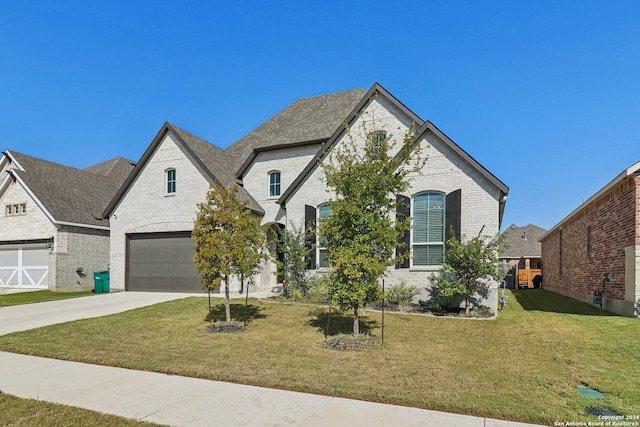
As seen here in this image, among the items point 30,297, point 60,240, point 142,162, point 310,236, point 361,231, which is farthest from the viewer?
point 60,240

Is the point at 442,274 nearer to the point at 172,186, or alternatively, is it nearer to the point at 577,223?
the point at 577,223

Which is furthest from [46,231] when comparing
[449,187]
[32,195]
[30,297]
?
[449,187]

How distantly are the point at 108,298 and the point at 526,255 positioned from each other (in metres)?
36.0

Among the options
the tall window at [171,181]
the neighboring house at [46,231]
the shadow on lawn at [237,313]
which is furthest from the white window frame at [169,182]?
the shadow on lawn at [237,313]

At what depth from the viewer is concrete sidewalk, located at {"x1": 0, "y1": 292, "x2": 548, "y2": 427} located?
437cm

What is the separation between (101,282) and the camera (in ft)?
64.7

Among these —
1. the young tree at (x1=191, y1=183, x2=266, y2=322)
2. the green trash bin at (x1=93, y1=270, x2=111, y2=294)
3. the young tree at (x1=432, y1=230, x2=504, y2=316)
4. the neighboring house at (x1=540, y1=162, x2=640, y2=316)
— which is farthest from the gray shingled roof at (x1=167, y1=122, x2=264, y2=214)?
the neighboring house at (x1=540, y1=162, x2=640, y2=316)

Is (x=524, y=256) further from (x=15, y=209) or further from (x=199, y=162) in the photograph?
(x=15, y=209)

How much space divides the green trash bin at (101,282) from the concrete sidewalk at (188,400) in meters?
13.9

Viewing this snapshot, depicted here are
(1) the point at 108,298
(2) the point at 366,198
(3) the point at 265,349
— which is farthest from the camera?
(1) the point at 108,298

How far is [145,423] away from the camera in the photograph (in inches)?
168

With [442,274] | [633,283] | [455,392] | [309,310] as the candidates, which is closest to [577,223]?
[633,283]

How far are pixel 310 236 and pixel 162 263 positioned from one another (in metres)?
8.41

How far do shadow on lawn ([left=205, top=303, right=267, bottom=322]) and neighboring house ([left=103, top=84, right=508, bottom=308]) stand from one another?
2816 mm
